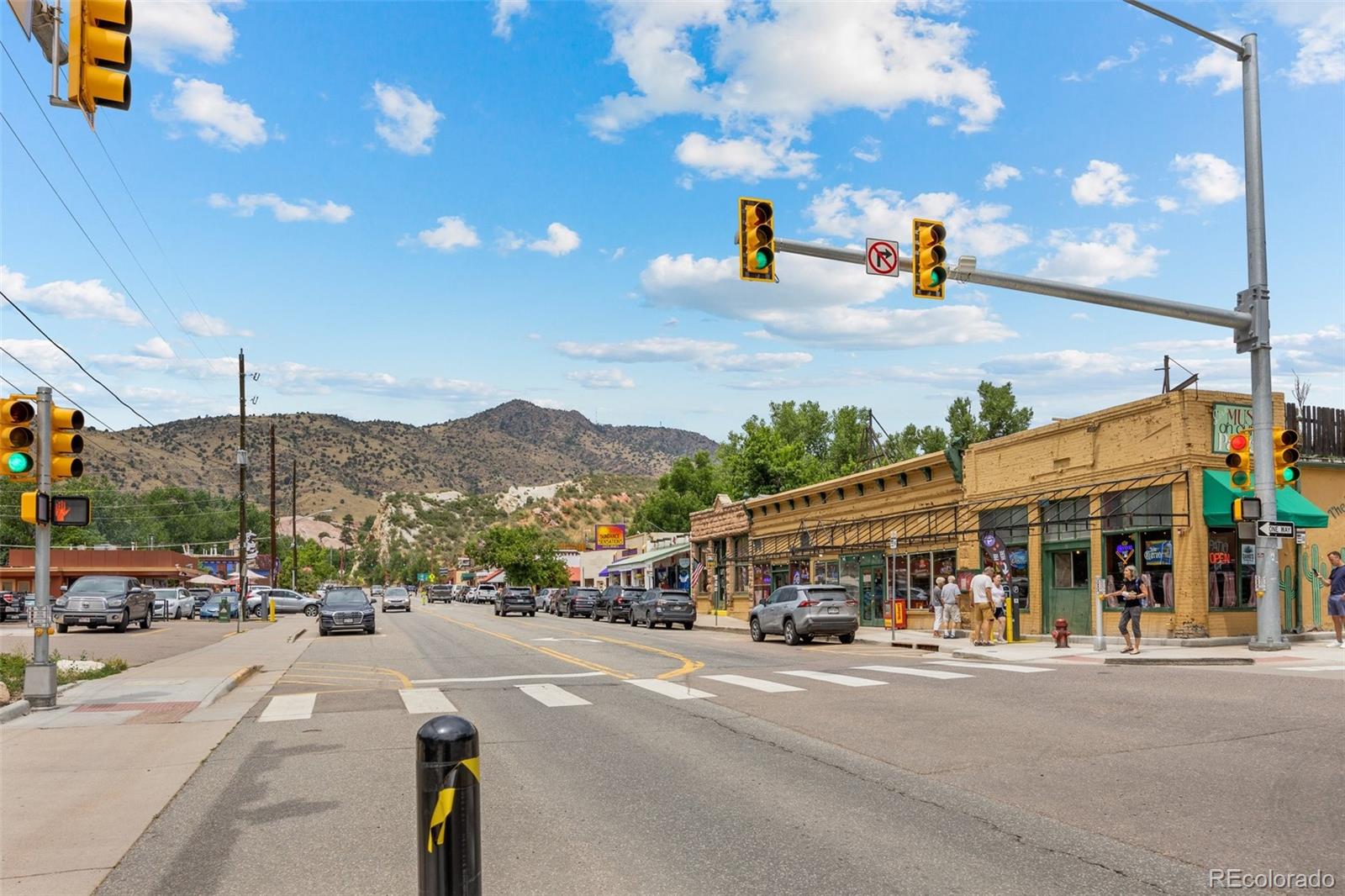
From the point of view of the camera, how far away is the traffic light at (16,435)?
13.0 meters

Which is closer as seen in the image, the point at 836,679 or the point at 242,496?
the point at 836,679

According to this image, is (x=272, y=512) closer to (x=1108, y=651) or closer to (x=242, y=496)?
(x=242, y=496)

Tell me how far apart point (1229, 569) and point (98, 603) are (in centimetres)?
3205

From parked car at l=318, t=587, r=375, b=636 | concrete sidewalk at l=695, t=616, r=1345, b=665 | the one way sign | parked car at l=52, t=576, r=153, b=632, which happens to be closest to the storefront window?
concrete sidewalk at l=695, t=616, r=1345, b=665

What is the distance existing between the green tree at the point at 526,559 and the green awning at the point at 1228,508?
261 ft

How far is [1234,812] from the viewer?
7285 millimetres

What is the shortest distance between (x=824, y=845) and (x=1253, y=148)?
18.3 m

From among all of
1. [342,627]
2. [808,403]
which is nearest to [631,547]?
[808,403]

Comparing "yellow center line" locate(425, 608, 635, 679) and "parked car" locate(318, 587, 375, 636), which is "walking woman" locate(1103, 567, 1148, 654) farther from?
"parked car" locate(318, 587, 375, 636)

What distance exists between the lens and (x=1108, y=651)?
2183 centimetres

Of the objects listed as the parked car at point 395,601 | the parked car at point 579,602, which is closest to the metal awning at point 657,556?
the parked car at point 579,602

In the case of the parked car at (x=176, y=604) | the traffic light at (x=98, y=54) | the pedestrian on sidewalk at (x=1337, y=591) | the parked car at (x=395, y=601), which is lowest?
the parked car at (x=395, y=601)

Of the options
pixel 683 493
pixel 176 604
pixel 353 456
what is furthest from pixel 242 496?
pixel 353 456

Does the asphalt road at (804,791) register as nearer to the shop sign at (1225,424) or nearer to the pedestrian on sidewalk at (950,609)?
the shop sign at (1225,424)
